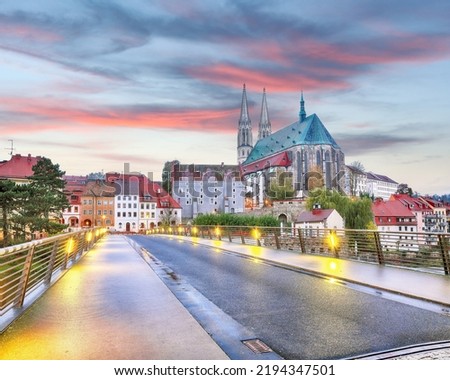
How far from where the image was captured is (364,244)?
51.6ft

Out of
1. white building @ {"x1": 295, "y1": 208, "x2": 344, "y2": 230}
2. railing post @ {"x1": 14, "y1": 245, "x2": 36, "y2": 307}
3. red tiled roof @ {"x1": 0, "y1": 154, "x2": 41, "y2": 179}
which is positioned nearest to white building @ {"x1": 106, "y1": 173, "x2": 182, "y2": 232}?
red tiled roof @ {"x1": 0, "y1": 154, "x2": 41, "y2": 179}

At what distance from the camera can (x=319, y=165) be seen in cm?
12462

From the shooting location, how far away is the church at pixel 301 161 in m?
124

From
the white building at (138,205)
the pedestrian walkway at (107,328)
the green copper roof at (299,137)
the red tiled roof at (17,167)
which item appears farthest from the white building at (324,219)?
the green copper roof at (299,137)

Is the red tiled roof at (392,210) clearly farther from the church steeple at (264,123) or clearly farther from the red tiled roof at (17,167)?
the church steeple at (264,123)

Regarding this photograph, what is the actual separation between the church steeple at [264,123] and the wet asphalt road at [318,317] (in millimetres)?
155769

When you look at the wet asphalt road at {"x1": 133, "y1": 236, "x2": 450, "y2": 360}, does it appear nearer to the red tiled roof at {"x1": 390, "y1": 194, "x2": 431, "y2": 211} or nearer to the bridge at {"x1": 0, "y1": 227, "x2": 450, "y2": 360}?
the bridge at {"x1": 0, "y1": 227, "x2": 450, "y2": 360}

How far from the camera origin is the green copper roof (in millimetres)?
128000

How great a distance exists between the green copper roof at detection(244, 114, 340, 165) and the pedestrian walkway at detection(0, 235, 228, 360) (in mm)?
122863

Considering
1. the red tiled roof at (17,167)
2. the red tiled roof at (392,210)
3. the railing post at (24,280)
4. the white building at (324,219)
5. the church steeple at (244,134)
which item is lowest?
the railing post at (24,280)

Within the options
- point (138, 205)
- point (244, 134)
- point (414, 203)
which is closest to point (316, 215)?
point (414, 203)

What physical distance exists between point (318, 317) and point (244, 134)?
159 m

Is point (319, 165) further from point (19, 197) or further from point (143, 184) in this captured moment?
point (19, 197)

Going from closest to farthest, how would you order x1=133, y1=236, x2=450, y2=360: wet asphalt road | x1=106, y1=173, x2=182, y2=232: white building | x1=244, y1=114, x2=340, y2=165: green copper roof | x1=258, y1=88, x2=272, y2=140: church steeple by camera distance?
x1=133, y1=236, x2=450, y2=360: wet asphalt road < x1=106, y1=173, x2=182, y2=232: white building < x1=244, y1=114, x2=340, y2=165: green copper roof < x1=258, y1=88, x2=272, y2=140: church steeple
